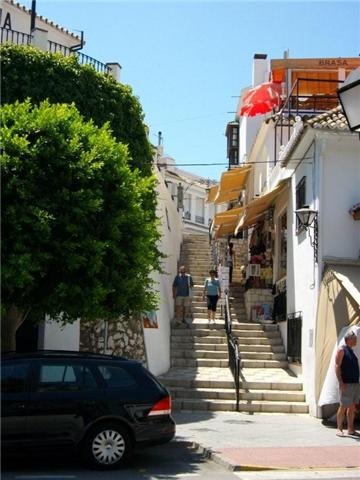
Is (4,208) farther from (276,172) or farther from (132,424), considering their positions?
(276,172)

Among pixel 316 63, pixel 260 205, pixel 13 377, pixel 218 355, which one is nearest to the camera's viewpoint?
pixel 13 377

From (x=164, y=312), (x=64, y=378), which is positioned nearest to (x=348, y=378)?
(x=64, y=378)

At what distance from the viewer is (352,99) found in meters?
6.13

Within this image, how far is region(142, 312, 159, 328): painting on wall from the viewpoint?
17.9 metres

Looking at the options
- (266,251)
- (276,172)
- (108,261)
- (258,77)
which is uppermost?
(258,77)

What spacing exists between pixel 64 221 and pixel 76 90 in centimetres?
616

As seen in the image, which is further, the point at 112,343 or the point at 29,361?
the point at 112,343

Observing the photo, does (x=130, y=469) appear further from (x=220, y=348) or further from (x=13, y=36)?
(x=13, y=36)

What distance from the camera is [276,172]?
2117 centimetres

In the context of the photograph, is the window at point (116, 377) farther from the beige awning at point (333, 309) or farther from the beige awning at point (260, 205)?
the beige awning at point (260, 205)

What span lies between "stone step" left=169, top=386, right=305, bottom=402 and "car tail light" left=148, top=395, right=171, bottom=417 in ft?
19.0

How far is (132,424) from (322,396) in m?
5.14

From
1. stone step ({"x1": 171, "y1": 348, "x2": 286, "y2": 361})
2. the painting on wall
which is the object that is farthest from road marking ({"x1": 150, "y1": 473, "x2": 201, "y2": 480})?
stone step ({"x1": 171, "y1": 348, "x2": 286, "y2": 361})

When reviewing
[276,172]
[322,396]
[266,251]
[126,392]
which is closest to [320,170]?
[322,396]
